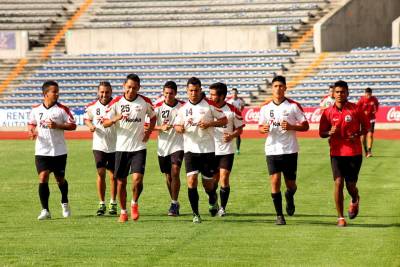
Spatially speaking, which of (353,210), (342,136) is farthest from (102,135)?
(353,210)

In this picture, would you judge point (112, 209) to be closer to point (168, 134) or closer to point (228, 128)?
point (168, 134)

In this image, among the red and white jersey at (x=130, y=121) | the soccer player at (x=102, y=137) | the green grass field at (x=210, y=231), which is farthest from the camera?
the soccer player at (x=102, y=137)

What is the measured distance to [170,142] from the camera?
18062 mm

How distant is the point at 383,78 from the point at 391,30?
872 centimetres

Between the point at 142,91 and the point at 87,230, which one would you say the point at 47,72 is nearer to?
the point at 142,91

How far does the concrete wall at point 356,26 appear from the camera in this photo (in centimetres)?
5400

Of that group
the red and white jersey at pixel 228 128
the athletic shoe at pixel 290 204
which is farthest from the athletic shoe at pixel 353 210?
the red and white jersey at pixel 228 128

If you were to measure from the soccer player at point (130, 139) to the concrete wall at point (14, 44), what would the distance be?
135ft

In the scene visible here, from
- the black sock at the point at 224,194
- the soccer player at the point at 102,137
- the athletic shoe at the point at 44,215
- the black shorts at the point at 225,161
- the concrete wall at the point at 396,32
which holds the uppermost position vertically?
the concrete wall at the point at 396,32

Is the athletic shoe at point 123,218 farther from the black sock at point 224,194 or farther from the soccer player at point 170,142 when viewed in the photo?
the black sock at point 224,194

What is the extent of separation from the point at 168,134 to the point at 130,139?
1.45m

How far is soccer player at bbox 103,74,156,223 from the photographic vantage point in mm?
16656

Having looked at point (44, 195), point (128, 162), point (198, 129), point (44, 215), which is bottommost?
point (44, 215)

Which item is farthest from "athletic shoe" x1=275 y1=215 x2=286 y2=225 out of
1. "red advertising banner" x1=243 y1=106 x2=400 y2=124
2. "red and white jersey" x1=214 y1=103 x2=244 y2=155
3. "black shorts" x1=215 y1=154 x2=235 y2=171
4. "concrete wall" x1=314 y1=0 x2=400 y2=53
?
"concrete wall" x1=314 y1=0 x2=400 y2=53
